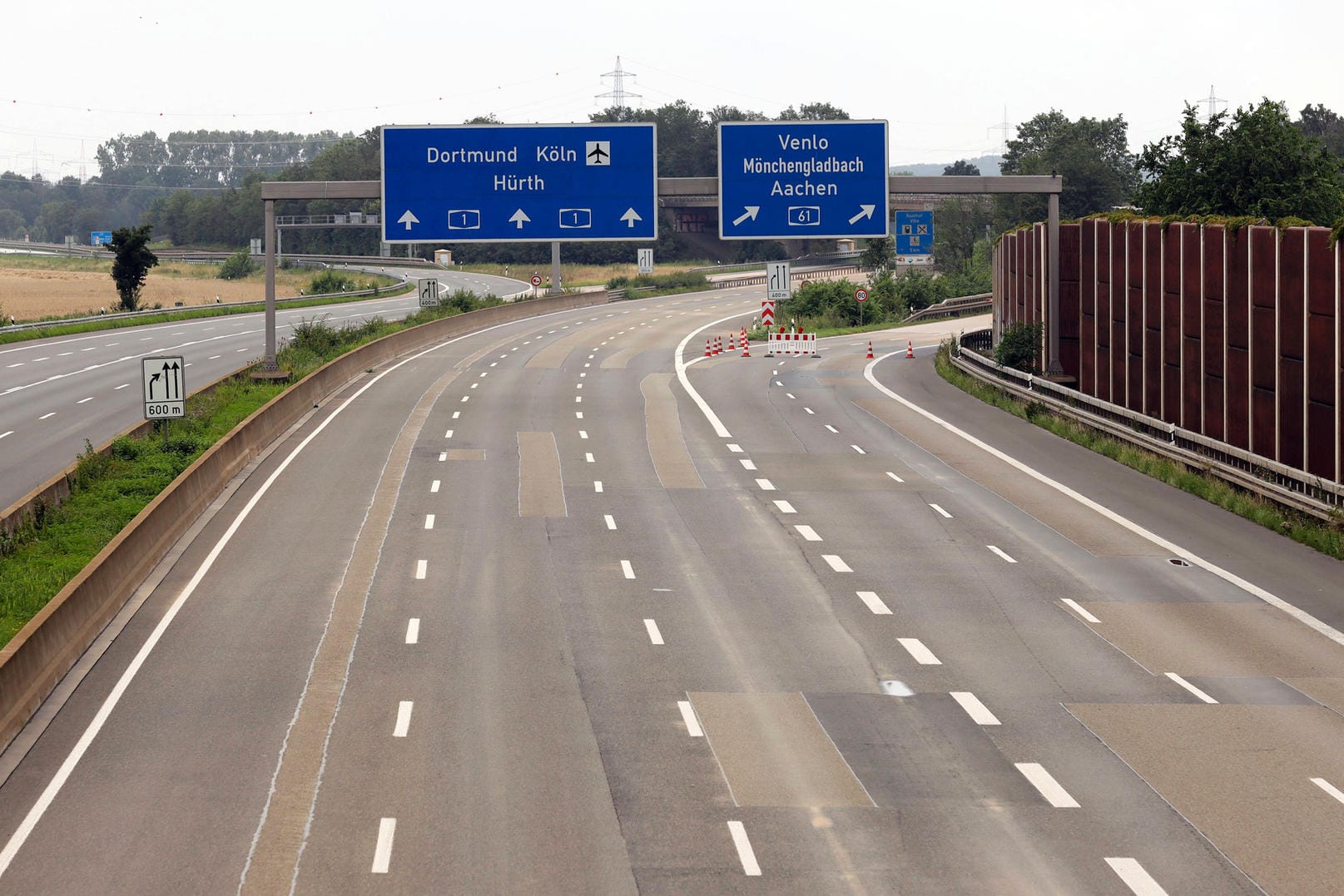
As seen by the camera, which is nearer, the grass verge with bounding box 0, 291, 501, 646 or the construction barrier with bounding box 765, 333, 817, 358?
the grass verge with bounding box 0, 291, 501, 646

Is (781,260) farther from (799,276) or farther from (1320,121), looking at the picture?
(1320,121)

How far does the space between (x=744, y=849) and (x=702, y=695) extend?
15.2ft

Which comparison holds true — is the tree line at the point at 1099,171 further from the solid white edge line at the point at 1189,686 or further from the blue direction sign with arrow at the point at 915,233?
the solid white edge line at the point at 1189,686

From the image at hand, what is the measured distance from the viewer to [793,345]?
60.4 meters

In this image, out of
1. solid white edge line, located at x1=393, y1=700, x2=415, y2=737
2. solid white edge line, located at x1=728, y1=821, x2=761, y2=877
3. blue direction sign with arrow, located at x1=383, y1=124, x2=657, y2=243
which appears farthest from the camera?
blue direction sign with arrow, located at x1=383, y1=124, x2=657, y2=243

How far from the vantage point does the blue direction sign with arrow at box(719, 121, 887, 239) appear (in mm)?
42594

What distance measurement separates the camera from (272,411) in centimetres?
3744

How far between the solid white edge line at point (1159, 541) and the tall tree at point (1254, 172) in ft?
74.8

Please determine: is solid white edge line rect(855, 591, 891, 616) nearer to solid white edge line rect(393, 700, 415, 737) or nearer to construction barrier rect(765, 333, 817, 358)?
solid white edge line rect(393, 700, 415, 737)

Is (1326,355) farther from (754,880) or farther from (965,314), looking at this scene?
(965,314)

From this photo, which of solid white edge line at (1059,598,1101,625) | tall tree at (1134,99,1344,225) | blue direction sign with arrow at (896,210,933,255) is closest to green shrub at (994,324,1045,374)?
tall tree at (1134,99,1344,225)

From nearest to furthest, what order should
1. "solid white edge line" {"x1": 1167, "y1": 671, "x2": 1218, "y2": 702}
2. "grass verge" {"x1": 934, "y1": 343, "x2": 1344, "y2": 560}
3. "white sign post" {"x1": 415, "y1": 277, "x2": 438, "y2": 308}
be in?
"solid white edge line" {"x1": 1167, "y1": 671, "x2": 1218, "y2": 702} < "grass verge" {"x1": 934, "y1": 343, "x2": 1344, "y2": 560} < "white sign post" {"x1": 415, "y1": 277, "x2": 438, "y2": 308}

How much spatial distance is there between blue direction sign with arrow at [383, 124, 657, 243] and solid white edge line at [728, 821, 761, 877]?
3137 centimetres

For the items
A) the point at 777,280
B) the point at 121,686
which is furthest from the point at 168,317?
the point at 121,686
